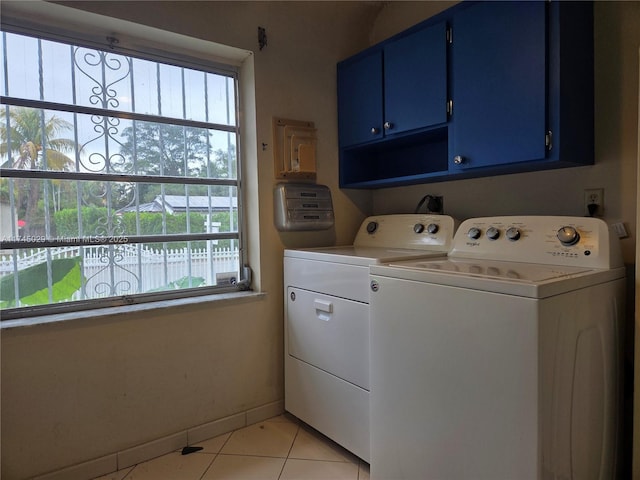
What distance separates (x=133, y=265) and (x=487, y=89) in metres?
1.80

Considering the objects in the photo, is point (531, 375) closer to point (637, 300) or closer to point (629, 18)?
A: point (637, 300)

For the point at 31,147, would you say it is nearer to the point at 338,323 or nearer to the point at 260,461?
the point at 338,323

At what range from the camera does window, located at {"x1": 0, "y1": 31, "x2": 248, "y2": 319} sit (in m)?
1.71

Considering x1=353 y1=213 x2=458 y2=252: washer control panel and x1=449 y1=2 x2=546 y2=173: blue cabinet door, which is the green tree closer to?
x1=353 y1=213 x2=458 y2=252: washer control panel

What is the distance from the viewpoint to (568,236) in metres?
1.50

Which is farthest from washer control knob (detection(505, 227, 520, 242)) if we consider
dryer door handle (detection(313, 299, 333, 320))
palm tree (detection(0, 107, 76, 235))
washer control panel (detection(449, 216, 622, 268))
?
palm tree (detection(0, 107, 76, 235))

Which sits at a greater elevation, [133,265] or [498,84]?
[498,84]

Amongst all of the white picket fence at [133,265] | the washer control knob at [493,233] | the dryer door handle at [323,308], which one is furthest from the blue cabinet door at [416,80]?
the white picket fence at [133,265]

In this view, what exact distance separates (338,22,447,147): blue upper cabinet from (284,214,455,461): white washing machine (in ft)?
1.64

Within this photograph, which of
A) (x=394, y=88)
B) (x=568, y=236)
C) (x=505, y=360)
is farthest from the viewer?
(x=394, y=88)

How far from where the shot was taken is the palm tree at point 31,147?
5.54ft

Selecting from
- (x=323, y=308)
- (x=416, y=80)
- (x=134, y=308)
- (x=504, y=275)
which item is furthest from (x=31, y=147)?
(x=504, y=275)

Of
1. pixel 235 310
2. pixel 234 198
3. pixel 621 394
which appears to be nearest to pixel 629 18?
pixel 621 394

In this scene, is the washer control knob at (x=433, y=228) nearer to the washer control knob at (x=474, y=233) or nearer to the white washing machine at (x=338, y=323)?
the white washing machine at (x=338, y=323)
